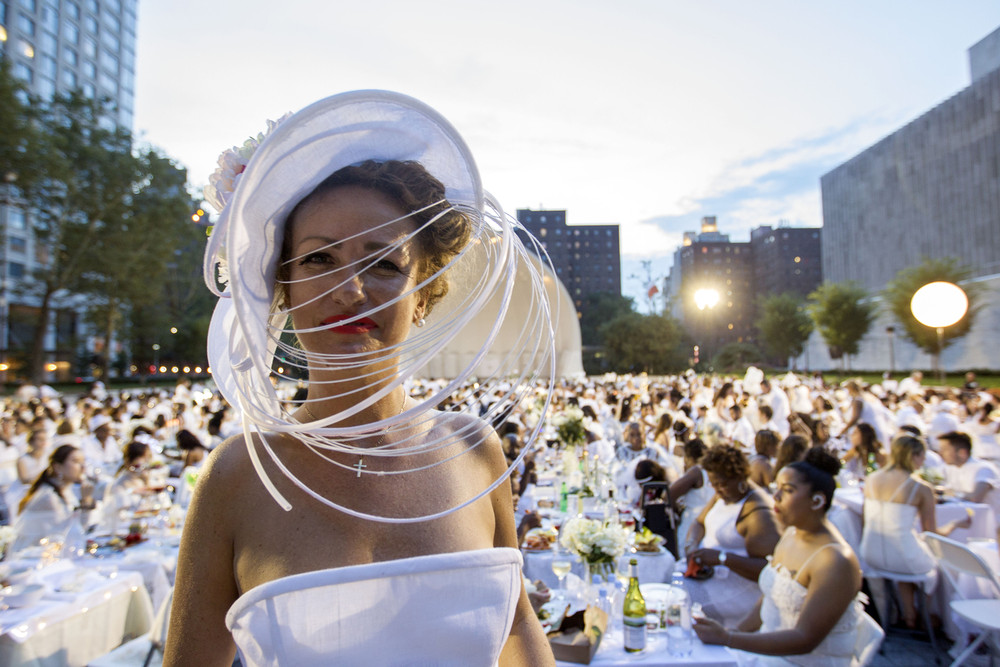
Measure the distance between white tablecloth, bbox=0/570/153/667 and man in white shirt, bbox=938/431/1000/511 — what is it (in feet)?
24.4

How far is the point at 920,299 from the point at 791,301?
4730cm

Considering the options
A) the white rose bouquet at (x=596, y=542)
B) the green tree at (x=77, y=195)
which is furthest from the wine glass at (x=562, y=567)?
the green tree at (x=77, y=195)

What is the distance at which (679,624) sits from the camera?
129 inches

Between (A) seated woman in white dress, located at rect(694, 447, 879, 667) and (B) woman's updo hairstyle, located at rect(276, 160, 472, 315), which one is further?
(A) seated woman in white dress, located at rect(694, 447, 879, 667)

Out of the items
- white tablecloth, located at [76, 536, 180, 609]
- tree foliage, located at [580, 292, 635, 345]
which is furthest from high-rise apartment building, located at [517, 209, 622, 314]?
white tablecloth, located at [76, 536, 180, 609]

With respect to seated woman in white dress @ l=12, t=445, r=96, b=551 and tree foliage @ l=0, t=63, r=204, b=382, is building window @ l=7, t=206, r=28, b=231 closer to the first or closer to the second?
tree foliage @ l=0, t=63, r=204, b=382

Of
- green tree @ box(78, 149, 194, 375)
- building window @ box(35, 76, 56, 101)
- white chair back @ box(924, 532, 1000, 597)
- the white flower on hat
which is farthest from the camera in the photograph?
building window @ box(35, 76, 56, 101)

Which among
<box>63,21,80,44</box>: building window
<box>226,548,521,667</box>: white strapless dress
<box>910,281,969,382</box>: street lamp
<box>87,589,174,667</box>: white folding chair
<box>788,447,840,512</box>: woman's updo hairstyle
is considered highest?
<box>63,21,80,44</box>: building window

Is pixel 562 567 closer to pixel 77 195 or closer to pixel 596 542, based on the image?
pixel 596 542

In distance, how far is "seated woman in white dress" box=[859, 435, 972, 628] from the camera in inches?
202

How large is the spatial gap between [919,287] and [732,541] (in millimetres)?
40840

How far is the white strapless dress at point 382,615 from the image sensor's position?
991mm

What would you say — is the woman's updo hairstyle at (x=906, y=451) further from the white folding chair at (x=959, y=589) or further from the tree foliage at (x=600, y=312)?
the tree foliage at (x=600, y=312)

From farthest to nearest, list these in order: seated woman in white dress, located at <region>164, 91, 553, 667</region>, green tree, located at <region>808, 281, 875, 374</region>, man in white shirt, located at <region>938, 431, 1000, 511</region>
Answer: green tree, located at <region>808, 281, 875, 374</region>
man in white shirt, located at <region>938, 431, 1000, 511</region>
seated woman in white dress, located at <region>164, 91, 553, 667</region>
